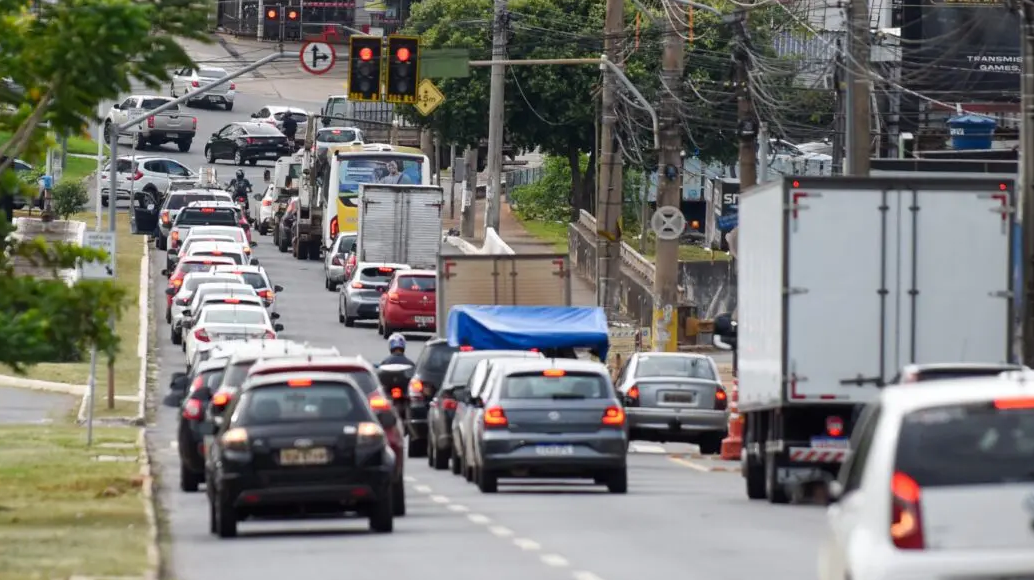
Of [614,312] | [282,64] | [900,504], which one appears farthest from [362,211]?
[282,64]

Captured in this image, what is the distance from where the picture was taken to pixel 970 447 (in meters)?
9.78

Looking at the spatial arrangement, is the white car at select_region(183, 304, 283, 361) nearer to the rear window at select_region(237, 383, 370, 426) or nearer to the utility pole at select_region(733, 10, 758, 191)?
the utility pole at select_region(733, 10, 758, 191)

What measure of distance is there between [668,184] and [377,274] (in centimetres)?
1553

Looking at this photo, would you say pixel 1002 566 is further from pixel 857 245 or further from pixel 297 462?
pixel 857 245

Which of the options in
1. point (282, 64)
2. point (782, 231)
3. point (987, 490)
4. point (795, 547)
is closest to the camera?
point (987, 490)

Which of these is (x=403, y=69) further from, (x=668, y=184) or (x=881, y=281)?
(x=881, y=281)

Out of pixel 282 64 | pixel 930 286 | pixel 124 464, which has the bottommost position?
pixel 124 464

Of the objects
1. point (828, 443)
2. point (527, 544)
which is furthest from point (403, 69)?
point (527, 544)

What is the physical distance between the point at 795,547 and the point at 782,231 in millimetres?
4581

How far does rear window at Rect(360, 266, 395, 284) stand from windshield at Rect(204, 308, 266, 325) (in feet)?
27.4

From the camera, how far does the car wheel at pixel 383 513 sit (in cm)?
1941

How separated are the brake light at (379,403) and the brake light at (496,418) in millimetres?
3417

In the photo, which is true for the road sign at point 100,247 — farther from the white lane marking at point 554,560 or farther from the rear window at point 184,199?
the rear window at point 184,199

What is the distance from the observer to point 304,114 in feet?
327
